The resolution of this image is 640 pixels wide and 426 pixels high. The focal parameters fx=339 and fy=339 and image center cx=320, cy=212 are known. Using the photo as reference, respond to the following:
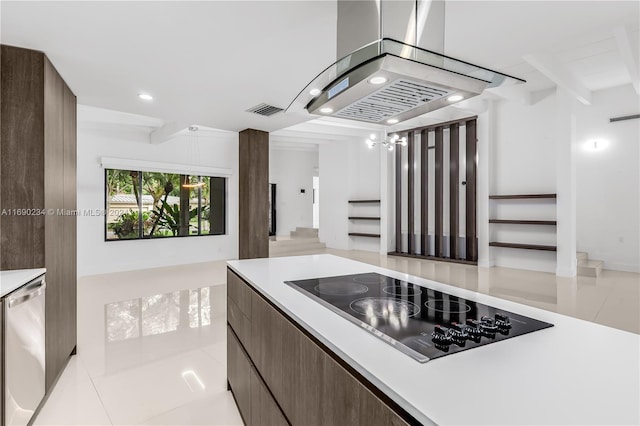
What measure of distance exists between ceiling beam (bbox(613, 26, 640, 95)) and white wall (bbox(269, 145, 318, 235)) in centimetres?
797

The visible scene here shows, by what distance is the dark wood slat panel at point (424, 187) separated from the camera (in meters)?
8.06

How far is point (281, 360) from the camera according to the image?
1423 millimetres

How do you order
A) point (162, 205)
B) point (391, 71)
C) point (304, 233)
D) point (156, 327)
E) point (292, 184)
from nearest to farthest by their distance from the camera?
point (391, 71) < point (156, 327) < point (162, 205) < point (304, 233) < point (292, 184)

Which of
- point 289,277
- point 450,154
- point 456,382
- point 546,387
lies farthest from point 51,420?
point 450,154

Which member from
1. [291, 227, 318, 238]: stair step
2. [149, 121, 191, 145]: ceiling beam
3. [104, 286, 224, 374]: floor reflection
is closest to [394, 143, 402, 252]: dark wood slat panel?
[291, 227, 318, 238]: stair step

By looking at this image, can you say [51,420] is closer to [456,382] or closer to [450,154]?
[456,382]

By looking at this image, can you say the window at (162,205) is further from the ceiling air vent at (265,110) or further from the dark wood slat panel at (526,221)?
the dark wood slat panel at (526,221)

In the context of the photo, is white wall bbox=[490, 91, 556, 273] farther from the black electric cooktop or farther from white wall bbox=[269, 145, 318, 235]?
the black electric cooktop

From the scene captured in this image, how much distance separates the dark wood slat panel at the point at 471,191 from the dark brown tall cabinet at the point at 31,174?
6.91 metres

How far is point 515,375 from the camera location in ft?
2.70

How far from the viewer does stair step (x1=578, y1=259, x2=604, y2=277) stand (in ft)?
19.3

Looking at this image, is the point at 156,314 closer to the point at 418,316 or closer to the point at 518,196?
the point at 418,316

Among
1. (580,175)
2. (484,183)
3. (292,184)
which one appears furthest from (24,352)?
(292,184)

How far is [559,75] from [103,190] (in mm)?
8380
